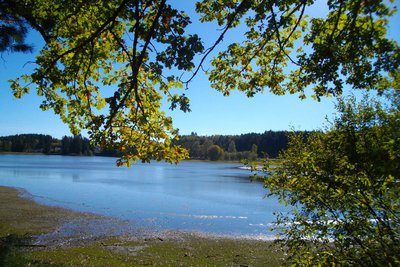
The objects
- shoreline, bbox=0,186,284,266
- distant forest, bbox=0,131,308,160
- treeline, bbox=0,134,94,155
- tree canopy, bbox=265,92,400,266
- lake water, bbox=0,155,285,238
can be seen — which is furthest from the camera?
treeline, bbox=0,134,94,155

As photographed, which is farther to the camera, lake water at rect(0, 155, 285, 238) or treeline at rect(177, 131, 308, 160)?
treeline at rect(177, 131, 308, 160)

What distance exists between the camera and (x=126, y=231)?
69.9 ft

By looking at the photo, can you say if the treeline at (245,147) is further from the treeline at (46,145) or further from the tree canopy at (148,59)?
the tree canopy at (148,59)

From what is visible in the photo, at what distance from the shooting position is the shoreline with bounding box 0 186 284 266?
14781mm

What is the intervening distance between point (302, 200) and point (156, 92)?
13.8ft

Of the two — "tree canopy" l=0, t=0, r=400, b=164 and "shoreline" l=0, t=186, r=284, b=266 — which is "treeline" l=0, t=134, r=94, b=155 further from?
"tree canopy" l=0, t=0, r=400, b=164

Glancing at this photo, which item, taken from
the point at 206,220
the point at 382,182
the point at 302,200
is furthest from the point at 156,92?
the point at 206,220

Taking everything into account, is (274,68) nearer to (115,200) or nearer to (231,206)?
(231,206)

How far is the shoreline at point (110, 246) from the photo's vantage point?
14781 millimetres

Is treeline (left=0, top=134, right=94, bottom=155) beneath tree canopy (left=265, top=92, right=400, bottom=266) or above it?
above

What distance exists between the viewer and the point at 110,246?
17.6 m

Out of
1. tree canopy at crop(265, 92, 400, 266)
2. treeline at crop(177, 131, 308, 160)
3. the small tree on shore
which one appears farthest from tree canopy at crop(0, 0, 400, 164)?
the small tree on shore

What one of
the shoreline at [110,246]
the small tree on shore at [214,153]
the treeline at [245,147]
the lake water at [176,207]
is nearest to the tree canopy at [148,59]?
the shoreline at [110,246]

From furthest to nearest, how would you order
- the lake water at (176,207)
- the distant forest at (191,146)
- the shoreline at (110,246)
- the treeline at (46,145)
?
the treeline at (46,145), the distant forest at (191,146), the lake water at (176,207), the shoreline at (110,246)
